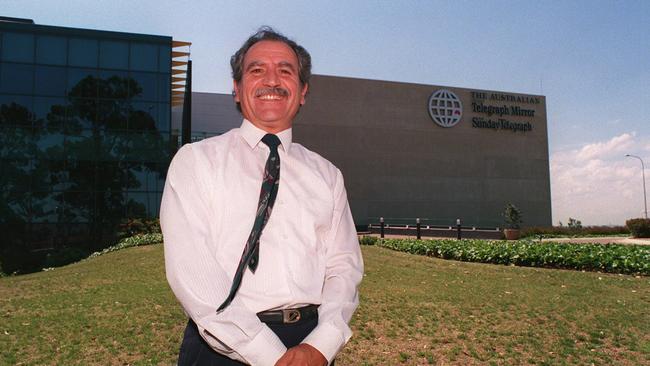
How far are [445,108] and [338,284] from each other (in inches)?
1529

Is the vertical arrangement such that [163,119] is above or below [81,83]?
below

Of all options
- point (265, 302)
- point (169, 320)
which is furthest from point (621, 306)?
point (265, 302)

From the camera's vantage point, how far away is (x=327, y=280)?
2230mm

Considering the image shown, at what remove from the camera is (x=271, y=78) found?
2.27 meters

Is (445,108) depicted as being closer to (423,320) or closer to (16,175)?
(16,175)

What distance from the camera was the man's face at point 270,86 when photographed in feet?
7.43

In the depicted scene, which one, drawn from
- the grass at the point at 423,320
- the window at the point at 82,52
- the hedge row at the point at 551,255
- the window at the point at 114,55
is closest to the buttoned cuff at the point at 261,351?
the grass at the point at 423,320

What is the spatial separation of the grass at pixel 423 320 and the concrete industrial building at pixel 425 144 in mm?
24568

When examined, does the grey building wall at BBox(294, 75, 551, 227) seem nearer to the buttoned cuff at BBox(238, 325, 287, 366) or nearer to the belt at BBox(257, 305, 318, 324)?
the belt at BBox(257, 305, 318, 324)

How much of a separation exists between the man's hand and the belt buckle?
0.14 meters

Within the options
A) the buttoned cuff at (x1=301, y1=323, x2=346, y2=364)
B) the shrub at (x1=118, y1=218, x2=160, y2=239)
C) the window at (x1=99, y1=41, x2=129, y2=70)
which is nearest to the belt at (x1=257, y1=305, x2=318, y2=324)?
the buttoned cuff at (x1=301, y1=323, x2=346, y2=364)

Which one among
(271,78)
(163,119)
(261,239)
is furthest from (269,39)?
(163,119)

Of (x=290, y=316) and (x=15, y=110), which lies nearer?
(x=290, y=316)

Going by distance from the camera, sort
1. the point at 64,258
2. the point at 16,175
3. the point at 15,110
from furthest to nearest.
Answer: the point at 15,110, the point at 16,175, the point at 64,258
